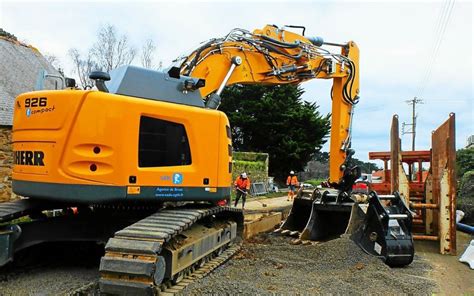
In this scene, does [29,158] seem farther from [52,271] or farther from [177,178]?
[177,178]

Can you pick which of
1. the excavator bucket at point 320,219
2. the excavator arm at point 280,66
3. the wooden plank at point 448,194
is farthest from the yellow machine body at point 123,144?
the wooden plank at point 448,194

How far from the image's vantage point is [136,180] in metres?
5.09

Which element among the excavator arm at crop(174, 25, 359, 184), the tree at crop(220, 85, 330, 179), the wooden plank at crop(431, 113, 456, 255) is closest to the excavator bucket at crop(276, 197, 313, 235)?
the excavator arm at crop(174, 25, 359, 184)

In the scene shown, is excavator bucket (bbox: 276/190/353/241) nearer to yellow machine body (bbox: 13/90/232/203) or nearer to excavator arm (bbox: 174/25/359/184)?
excavator arm (bbox: 174/25/359/184)

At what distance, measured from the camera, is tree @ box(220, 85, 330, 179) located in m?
29.2

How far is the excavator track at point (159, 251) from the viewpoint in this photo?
412cm

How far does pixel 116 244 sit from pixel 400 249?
3883mm

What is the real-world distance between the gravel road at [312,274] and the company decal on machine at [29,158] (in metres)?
2.15

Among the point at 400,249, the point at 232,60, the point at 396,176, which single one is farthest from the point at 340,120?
the point at 400,249

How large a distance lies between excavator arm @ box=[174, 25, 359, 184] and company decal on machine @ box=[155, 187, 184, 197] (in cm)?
136

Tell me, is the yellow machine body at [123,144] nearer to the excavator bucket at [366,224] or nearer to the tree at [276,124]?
the excavator bucket at [366,224]

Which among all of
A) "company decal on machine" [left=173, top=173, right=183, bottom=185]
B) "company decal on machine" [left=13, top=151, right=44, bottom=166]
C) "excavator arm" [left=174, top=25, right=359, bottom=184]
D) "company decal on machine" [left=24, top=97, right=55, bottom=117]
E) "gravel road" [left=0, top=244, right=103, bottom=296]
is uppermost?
"excavator arm" [left=174, top=25, right=359, bottom=184]

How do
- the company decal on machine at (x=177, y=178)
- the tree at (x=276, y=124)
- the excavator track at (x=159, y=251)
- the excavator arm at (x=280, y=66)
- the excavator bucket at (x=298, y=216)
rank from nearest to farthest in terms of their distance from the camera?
1. the excavator track at (x=159, y=251)
2. the company decal on machine at (x=177, y=178)
3. the excavator arm at (x=280, y=66)
4. the excavator bucket at (x=298, y=216)
5. the tree at (x=276, y=124)

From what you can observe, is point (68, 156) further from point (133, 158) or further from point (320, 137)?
point (320, 137)
